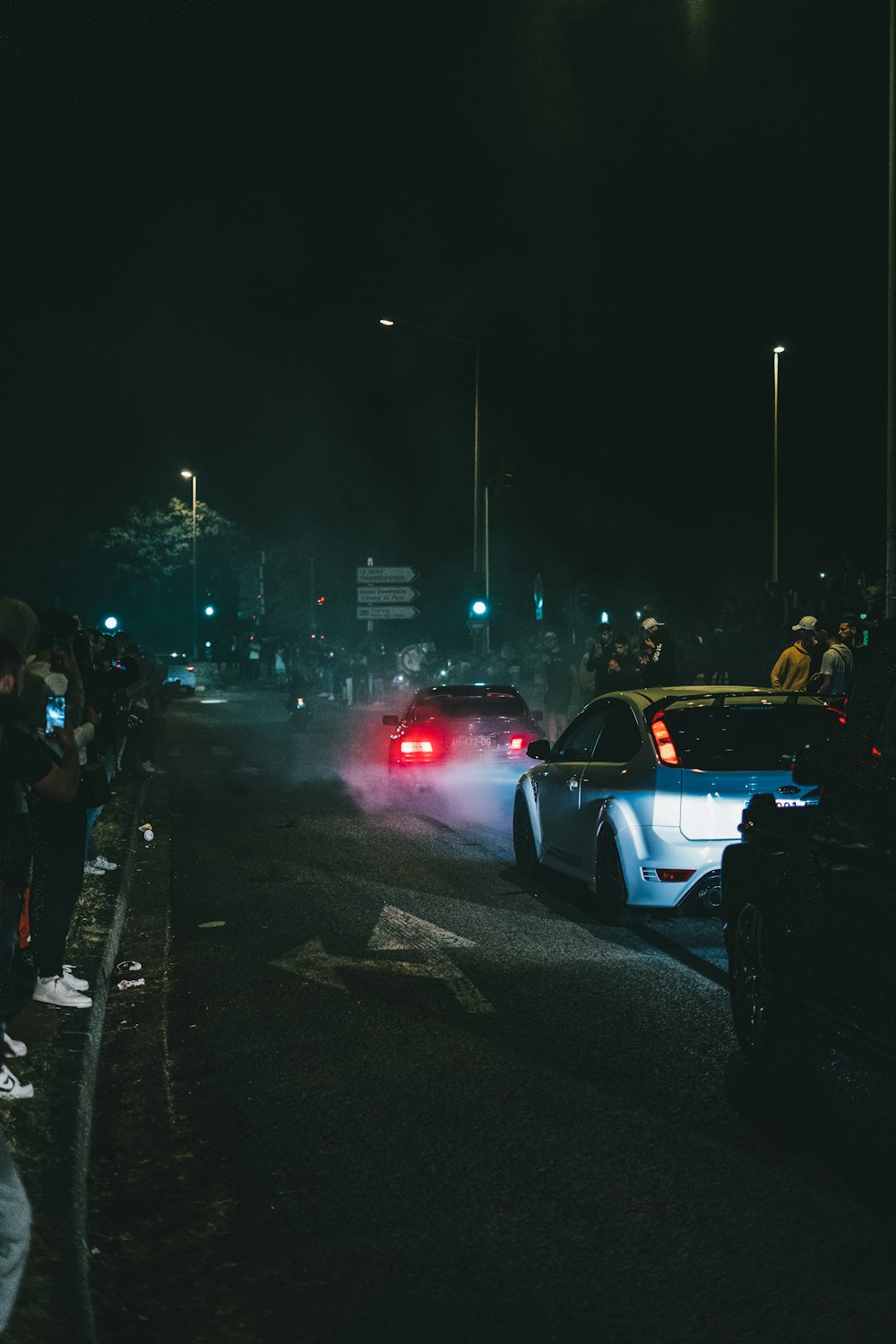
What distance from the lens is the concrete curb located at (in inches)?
150

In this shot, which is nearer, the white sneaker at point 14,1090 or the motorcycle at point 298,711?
the white sneaker at point 14,1090

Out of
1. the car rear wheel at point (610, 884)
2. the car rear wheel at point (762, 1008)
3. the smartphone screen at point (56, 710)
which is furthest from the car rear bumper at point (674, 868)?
the smartphone screen at point (56, 710)

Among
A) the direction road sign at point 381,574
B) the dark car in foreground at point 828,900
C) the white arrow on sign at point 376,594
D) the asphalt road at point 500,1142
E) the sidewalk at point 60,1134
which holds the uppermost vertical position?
the direction road sign at point 381,574

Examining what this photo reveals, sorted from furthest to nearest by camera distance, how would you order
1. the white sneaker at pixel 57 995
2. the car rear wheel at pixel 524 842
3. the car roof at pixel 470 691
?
the car roof at pixel 470 691
the car rear wheel at pixel 524 842
the white sneaker at pixel 57 995

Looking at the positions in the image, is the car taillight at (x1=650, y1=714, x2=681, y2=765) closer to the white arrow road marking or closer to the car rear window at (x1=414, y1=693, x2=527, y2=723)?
the white arrow road marking

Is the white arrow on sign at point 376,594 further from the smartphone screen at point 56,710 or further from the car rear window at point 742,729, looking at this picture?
the smartphone screen at point 56,710

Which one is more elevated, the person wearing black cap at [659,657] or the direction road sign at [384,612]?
the direction road sign at [384,612]

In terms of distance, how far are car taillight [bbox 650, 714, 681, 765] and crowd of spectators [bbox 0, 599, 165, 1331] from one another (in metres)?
3.25

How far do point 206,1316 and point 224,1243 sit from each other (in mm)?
516

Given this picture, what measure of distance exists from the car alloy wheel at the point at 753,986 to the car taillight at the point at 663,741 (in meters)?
2.90

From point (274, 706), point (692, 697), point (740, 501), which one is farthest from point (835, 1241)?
point (274, 706)

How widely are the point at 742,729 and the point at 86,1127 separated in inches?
205

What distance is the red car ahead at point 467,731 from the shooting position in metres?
18.2

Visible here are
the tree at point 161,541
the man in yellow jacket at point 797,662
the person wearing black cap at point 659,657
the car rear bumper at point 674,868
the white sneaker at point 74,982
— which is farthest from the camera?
the tree at point 161,541
